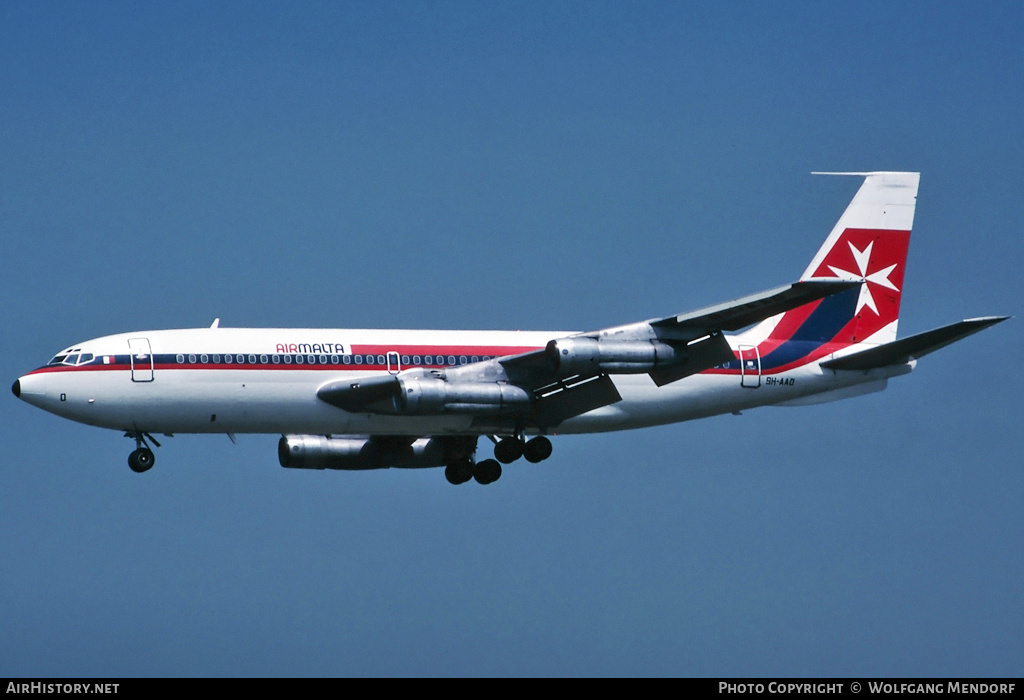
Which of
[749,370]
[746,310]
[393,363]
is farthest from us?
[749,370]

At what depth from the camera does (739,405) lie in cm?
6625

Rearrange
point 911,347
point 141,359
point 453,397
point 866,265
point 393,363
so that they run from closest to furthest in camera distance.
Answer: point 453,397 < point 141,359 < point 393,363 < point 911,347 < point 866,265

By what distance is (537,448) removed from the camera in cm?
6319

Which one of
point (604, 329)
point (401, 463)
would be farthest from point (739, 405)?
point (401, 463)

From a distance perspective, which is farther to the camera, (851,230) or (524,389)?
(851,230)

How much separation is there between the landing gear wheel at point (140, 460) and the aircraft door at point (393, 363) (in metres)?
9.13

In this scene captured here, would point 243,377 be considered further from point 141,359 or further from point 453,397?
point 453,397

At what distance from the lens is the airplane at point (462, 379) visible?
59.3 metres

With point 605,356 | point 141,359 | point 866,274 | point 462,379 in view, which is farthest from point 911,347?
point 141,359

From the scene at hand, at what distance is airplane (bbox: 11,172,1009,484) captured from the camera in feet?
194

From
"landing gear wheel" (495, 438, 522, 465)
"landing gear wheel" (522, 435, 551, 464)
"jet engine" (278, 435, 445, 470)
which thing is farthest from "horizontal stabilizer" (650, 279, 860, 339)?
"jet engine" (278, 435, 445, 470)

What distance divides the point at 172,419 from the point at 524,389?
12580 millimetres

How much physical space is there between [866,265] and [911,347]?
7573 millimetres

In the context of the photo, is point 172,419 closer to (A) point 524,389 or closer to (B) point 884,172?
(A) point 524,389
